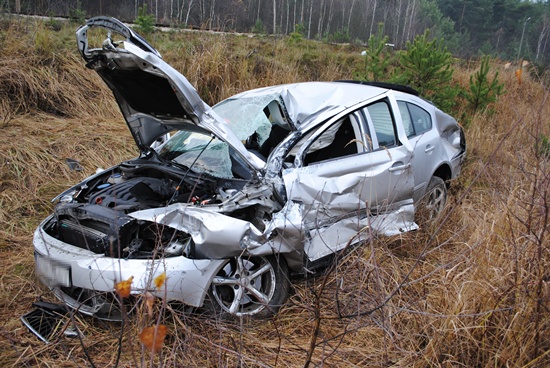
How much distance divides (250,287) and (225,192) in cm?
73

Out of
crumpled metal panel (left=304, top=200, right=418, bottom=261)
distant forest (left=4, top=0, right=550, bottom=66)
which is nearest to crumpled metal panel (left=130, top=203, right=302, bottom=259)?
crumpled metal panel (left=304, top=200, right=418, bottom=261)

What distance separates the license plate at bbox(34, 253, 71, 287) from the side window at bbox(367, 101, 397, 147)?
2.82 meters

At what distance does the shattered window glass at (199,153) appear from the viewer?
3.59 meters

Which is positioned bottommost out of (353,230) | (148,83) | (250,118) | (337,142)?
(353,230)

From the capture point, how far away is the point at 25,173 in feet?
18.5

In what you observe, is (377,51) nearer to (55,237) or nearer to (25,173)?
(25,173)

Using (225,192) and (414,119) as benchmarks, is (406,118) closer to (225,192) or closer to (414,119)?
(414,119)

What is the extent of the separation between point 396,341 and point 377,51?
6.79m

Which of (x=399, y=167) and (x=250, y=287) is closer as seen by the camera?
(x=250, y=287)

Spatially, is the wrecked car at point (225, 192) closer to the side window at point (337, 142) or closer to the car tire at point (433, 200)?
the side window at point (337, 142)

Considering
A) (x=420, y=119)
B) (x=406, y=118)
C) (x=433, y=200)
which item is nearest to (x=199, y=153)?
(x=406, y=118)

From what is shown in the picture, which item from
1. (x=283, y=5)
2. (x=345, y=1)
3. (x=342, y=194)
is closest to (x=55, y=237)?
(x=342, y=194)

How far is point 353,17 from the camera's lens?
2614 centimetres

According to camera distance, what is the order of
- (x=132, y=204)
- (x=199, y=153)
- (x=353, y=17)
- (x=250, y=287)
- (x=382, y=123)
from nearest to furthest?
1. (x=250, y=287)
2. (x=132, y=204)
3. (x=199, y=153)
4. (x=382, y=123)
5. (x=353, y=17)
